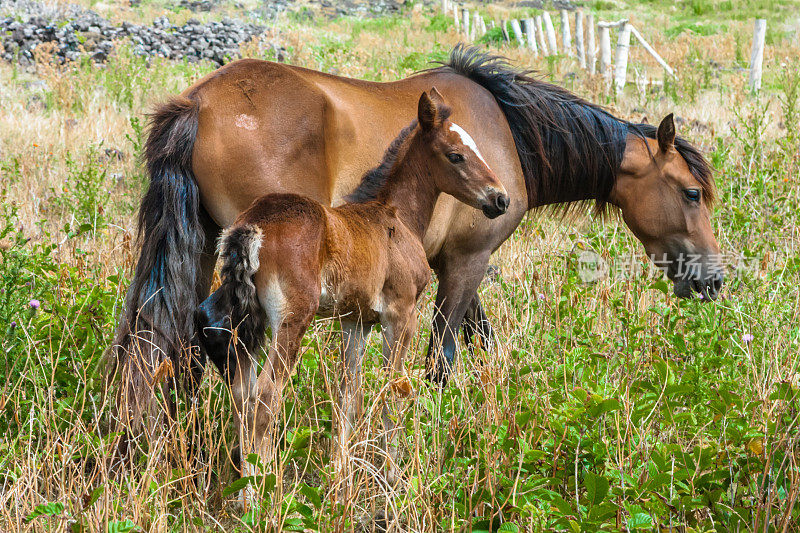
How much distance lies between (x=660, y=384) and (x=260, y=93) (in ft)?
7.68

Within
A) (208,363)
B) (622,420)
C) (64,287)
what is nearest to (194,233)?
(208,363)

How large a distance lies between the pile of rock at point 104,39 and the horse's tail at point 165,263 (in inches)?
365

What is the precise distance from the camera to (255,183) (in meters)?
3.64

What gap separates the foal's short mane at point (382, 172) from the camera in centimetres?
358

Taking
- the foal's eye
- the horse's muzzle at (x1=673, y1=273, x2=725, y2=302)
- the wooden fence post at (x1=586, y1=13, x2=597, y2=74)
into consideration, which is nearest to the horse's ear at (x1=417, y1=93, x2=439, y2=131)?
the foal's eye

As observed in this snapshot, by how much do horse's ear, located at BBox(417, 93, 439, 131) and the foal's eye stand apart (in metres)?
1.89

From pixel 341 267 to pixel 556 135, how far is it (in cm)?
227

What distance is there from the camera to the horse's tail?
3223mm

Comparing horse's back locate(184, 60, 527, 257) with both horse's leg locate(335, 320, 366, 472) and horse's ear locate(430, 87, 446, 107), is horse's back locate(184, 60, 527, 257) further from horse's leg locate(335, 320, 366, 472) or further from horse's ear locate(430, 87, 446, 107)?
horse's leg locate(335, 320, 366, 472)

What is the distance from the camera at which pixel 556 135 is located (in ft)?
15.3

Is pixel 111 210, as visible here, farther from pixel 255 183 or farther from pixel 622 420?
pixel 622 420

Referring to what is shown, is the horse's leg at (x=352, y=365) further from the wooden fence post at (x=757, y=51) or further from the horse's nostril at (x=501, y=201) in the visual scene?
the wooden fence post at (x=757, y=51)

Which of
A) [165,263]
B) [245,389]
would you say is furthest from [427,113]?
[245,389]

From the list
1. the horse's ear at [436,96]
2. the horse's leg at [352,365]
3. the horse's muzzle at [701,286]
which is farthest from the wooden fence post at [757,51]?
the horse's leg at [352,365]
